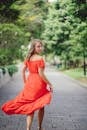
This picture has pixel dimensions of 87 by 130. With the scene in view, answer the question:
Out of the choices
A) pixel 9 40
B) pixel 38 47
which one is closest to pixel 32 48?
pixel 38 47

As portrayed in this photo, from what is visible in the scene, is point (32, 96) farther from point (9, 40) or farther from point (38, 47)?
point (9, 40)

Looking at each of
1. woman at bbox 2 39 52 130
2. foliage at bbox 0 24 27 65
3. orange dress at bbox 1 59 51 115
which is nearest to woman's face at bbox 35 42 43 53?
woman at bbox 2 39 52 130

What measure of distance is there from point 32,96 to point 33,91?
104 millimetres

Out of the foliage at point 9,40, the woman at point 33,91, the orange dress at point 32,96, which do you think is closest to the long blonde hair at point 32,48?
the woman at point 33,91

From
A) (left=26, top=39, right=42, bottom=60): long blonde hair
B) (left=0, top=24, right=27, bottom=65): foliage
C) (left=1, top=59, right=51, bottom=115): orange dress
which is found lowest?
(left=0, top=24, right=27, bottom=65): foliage

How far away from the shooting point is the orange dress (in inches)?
410

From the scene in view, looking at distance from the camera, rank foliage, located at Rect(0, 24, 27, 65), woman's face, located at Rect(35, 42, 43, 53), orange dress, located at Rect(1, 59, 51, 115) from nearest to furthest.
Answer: orange dress, located at Rect(1, 59, 51, 115) → woman's face, located at Rect(35, 42, 43, 53) → foliage, located at Rect(0, 24, 27, 65)

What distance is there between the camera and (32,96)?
34.4 ft

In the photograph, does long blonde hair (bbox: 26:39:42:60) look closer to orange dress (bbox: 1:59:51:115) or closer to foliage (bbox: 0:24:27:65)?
orange dress (bbox: 1:59:51:115)

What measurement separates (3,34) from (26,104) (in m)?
41.3

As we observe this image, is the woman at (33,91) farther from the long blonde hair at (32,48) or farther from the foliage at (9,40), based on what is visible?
the foliage at (9,40)

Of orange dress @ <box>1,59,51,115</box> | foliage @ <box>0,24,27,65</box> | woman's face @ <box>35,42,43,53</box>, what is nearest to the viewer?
orange dress @ <box>1,59,51,115</box>

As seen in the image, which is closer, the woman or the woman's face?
the woman

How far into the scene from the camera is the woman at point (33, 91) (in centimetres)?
1042
